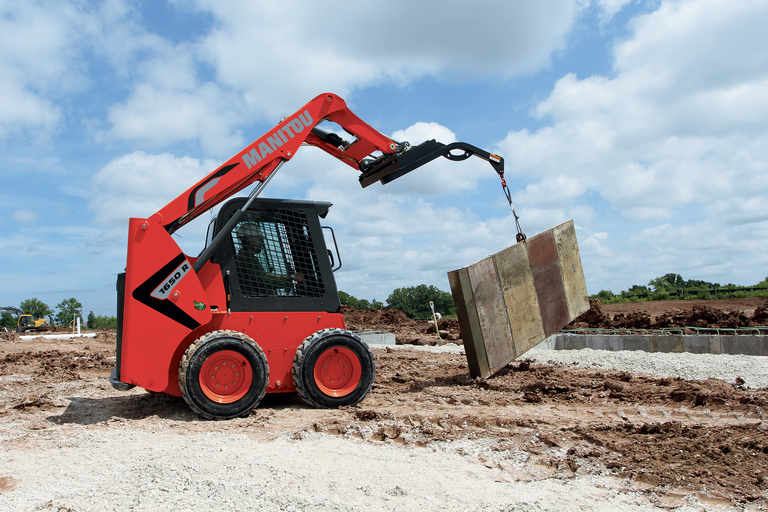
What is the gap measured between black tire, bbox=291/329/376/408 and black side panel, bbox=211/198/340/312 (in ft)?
1.61

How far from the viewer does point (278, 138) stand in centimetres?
621

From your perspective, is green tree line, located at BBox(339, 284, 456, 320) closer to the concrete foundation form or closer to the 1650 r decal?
the concrete foundation form

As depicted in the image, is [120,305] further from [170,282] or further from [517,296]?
[517,296]

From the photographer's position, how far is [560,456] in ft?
13.4

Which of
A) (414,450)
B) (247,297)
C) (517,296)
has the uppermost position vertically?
(247,297)

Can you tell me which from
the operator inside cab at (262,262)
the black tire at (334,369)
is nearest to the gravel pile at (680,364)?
the black tire at (334,369)

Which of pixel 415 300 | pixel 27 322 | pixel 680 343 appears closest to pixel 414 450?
pixel 680 343

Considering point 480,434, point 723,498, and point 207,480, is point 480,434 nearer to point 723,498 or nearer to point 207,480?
point 723,498

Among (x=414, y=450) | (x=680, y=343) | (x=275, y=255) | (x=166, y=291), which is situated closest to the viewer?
(x=414, y=450)

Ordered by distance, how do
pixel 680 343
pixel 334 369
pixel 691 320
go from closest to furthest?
pixel 334 369 < pixel 680 343 < pixel 691 320

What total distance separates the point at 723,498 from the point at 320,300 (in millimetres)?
4327

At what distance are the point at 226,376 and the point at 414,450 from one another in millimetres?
2337

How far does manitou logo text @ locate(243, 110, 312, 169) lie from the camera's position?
6.06 meters

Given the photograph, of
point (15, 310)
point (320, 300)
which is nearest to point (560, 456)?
point (320, 300)
